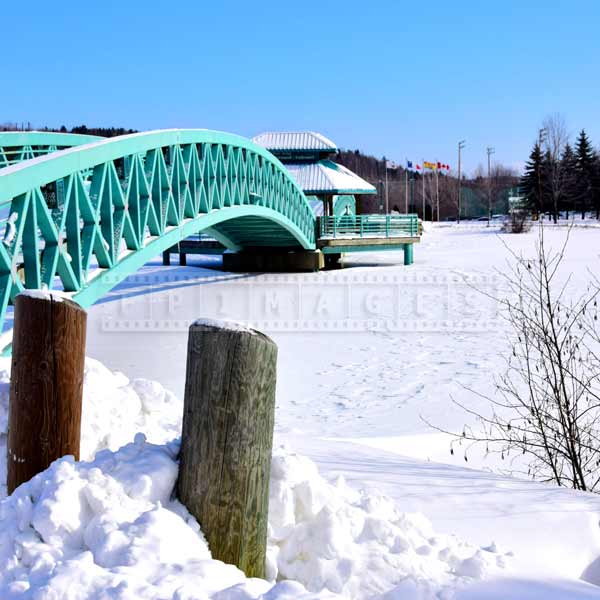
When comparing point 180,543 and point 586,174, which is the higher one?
point 586,174

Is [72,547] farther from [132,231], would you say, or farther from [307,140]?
[307,140]

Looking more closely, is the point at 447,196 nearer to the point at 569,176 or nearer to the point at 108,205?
the point at 569,176

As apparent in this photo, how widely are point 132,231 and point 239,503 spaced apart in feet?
30.2

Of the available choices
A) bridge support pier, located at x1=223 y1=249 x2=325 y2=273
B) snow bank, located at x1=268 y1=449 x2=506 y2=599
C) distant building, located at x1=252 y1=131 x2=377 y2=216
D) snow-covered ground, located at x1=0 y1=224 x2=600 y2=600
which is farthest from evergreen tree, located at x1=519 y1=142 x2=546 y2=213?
snow bank, located at x1=268 y1=449 x2=506 y2=599

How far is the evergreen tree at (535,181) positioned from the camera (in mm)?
54969

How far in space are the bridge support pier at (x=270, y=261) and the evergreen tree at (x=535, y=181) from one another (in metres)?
33.3

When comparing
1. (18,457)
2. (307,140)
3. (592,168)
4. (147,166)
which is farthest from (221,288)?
(592,168)

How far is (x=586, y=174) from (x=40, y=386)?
2334 inches

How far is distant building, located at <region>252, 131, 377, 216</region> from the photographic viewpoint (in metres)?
29.9

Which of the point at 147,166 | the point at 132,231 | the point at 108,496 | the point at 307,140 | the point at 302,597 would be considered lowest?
the point at 302,597

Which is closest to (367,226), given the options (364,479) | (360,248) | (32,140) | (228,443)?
(360,248)

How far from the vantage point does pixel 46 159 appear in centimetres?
802

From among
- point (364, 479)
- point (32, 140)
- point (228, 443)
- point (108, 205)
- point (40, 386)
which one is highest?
point (32, 140)

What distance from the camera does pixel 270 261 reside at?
26406mm
